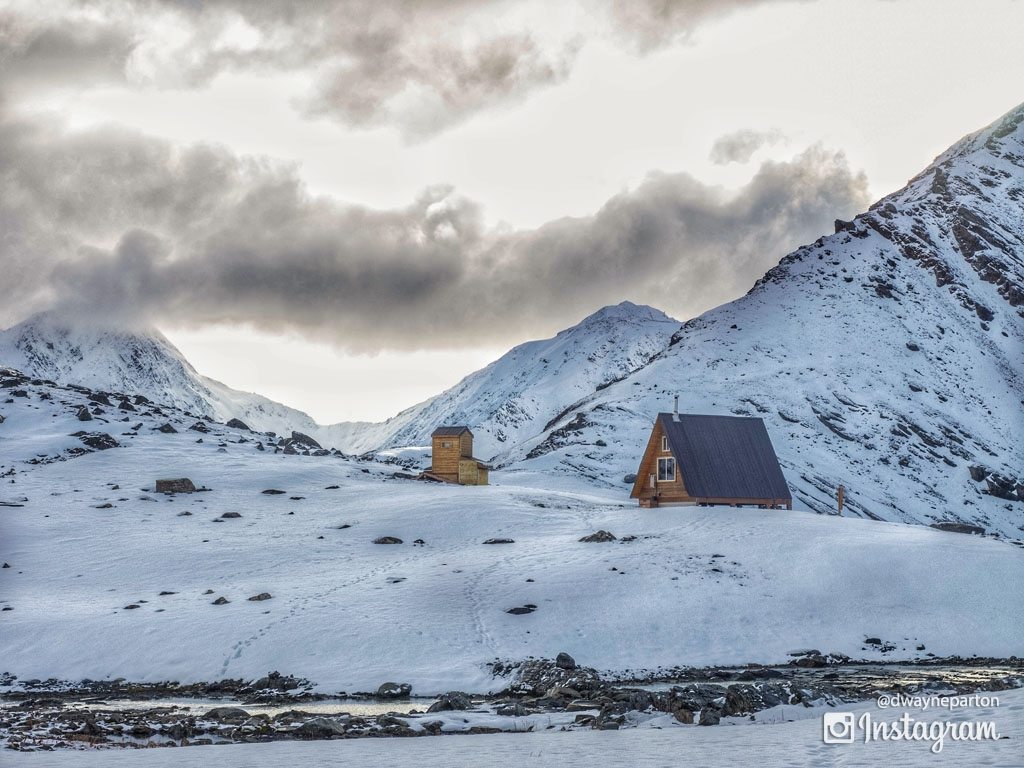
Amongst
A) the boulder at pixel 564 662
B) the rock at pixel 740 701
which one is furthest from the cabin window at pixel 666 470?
the rock at pixel 740 701

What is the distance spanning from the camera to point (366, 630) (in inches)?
1473

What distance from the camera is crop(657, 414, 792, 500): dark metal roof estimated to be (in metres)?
63.9

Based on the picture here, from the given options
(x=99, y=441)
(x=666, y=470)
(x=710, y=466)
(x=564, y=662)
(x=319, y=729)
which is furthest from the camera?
(x=99, y=441)

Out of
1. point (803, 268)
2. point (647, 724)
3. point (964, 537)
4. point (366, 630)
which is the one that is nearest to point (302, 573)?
point (366, 630)

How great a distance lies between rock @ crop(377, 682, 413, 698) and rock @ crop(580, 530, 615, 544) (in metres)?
19.0

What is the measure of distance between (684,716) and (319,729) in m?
8.64

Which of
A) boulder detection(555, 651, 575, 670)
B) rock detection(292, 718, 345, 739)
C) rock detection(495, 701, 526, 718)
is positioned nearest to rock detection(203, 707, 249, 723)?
rock detection(292, 718, 345, 739)

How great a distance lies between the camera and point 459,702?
28.2 metres

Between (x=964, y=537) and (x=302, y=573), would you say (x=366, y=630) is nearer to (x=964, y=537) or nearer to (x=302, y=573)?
(x=302, y=573)

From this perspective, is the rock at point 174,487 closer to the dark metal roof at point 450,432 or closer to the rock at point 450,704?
the dark metal roof at point 450,432

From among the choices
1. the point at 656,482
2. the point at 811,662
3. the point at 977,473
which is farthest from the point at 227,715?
the point at 977,473

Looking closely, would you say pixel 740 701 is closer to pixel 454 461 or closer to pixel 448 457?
pixel 454 461

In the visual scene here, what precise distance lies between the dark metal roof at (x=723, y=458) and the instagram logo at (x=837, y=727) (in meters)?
39.2

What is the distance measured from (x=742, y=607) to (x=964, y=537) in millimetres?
16005
